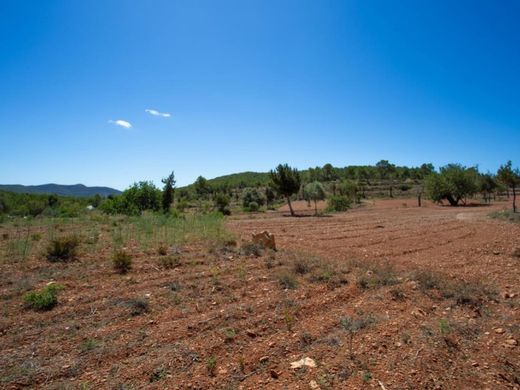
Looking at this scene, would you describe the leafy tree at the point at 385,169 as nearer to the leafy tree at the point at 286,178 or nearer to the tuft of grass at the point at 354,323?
the leafy tree at the point at 286,178

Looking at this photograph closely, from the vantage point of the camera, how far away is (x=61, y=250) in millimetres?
7578

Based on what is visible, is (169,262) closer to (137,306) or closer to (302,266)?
(137,306)

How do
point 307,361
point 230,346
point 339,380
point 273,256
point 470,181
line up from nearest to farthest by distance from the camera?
point 339,380 < point 307,361 < point 230,346 < point 273,256 < point 470,181

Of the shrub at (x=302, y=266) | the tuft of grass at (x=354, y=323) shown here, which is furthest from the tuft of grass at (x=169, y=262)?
the tuft of grass at (x=354, y=323)

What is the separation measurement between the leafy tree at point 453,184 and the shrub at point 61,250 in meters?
38.5

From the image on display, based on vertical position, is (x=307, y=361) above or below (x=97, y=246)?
below

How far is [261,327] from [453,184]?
38.3 metres

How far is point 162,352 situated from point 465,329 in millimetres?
4125

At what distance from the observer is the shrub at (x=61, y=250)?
295 inches

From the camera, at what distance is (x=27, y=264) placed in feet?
23.1

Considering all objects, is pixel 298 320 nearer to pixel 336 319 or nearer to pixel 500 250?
pixel 336 319

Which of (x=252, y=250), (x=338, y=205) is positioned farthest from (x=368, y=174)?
(x=252, y=250)

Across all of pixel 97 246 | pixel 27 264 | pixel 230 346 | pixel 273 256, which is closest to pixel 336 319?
pixel 230 346

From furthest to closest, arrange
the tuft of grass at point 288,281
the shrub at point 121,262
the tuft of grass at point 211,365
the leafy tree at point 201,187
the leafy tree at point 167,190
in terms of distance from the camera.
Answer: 1. the leafy tree at point 201,187
2. the leafy tree at point 167,190
3. the shrub at point 121,262
4. the tuft of grass at point 288,281
5. the tuft of grass at point 211,365
